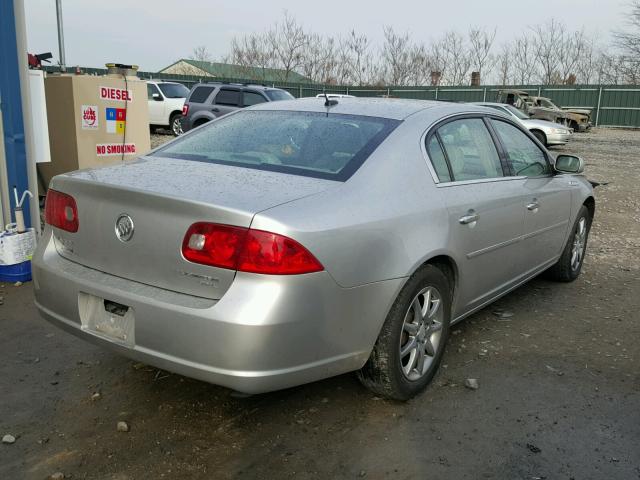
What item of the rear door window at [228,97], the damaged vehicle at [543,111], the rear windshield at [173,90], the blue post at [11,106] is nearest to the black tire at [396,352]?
the blue post at [11,106]

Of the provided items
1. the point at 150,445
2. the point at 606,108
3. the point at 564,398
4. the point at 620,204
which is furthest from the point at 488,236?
the point at 606,108

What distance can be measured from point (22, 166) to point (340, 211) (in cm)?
407

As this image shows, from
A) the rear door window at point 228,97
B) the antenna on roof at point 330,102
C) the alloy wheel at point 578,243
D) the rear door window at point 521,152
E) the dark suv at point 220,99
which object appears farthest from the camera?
the rear door window at point 228,97

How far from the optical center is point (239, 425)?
3.03 metres

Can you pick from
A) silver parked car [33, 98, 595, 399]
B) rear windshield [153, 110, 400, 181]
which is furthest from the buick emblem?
rear windshield [153, 110, 400, 181]

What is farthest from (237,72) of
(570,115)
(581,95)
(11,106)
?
(11,106)

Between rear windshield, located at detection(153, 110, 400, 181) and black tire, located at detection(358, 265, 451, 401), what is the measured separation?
67 centimetres

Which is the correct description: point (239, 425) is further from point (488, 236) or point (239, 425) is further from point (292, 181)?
point (488, 236)

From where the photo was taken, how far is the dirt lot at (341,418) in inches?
107

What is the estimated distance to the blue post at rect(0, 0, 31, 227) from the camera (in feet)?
17.2

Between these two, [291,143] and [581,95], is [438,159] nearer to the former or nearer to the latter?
[291,143]

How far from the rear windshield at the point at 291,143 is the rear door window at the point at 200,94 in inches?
488

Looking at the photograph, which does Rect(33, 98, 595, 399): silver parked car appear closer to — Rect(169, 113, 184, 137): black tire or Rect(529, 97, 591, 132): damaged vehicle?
Rect(169, 113, 184, 137): black tire

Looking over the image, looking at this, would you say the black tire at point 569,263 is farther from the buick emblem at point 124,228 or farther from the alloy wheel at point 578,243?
the buick emblem at point 124,228
